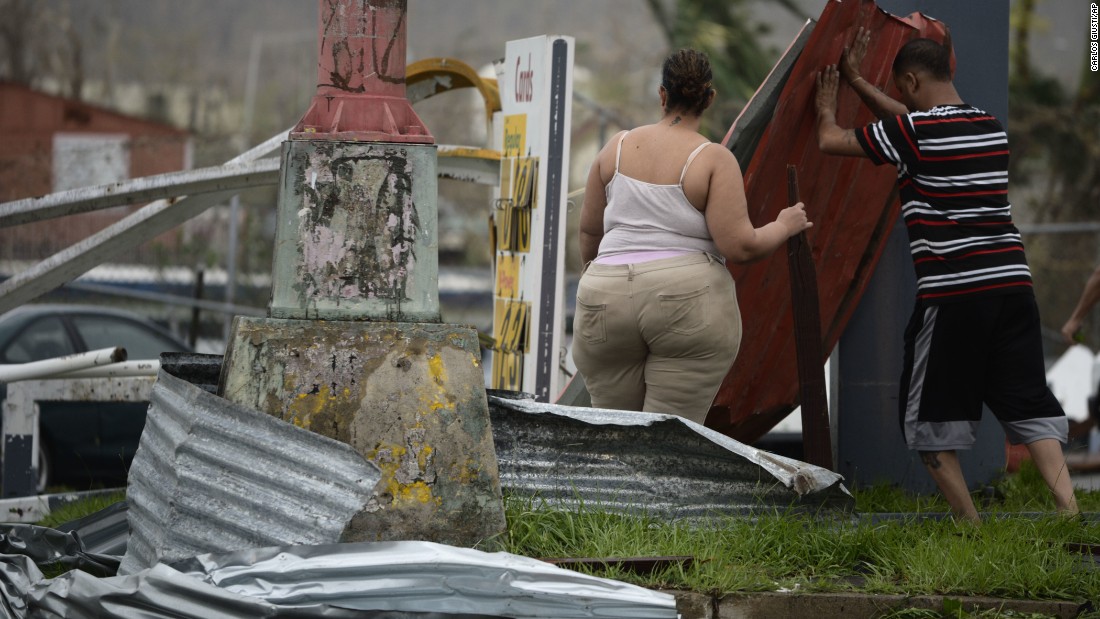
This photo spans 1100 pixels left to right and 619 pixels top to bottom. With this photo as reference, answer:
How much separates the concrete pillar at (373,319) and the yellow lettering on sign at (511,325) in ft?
6.84

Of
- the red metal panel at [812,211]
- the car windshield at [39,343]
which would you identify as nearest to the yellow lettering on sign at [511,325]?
the red metal panel at [812,211]

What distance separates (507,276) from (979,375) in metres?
2.62

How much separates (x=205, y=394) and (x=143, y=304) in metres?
10.5

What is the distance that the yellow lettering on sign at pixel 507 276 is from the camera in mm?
6488

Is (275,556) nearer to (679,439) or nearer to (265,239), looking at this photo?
(679,439)

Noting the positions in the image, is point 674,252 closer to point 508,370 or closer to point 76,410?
point 508,370

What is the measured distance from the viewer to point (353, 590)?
12.0ft

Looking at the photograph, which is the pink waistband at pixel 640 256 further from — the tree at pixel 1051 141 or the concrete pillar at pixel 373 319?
the tree at pixel 1051 141

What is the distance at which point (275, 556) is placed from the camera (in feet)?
12.2

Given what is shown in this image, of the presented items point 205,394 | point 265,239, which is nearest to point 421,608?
point 205,394

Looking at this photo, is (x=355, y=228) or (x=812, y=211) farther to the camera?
(x=812, y=211)

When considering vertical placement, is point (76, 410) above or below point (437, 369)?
below

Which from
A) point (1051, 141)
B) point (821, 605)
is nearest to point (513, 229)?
point (821, 605)

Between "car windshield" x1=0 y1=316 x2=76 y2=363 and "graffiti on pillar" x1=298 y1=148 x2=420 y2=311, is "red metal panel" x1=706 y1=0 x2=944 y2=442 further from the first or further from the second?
"car windshield" x1=0 y1=316 x2=76 y2=363
